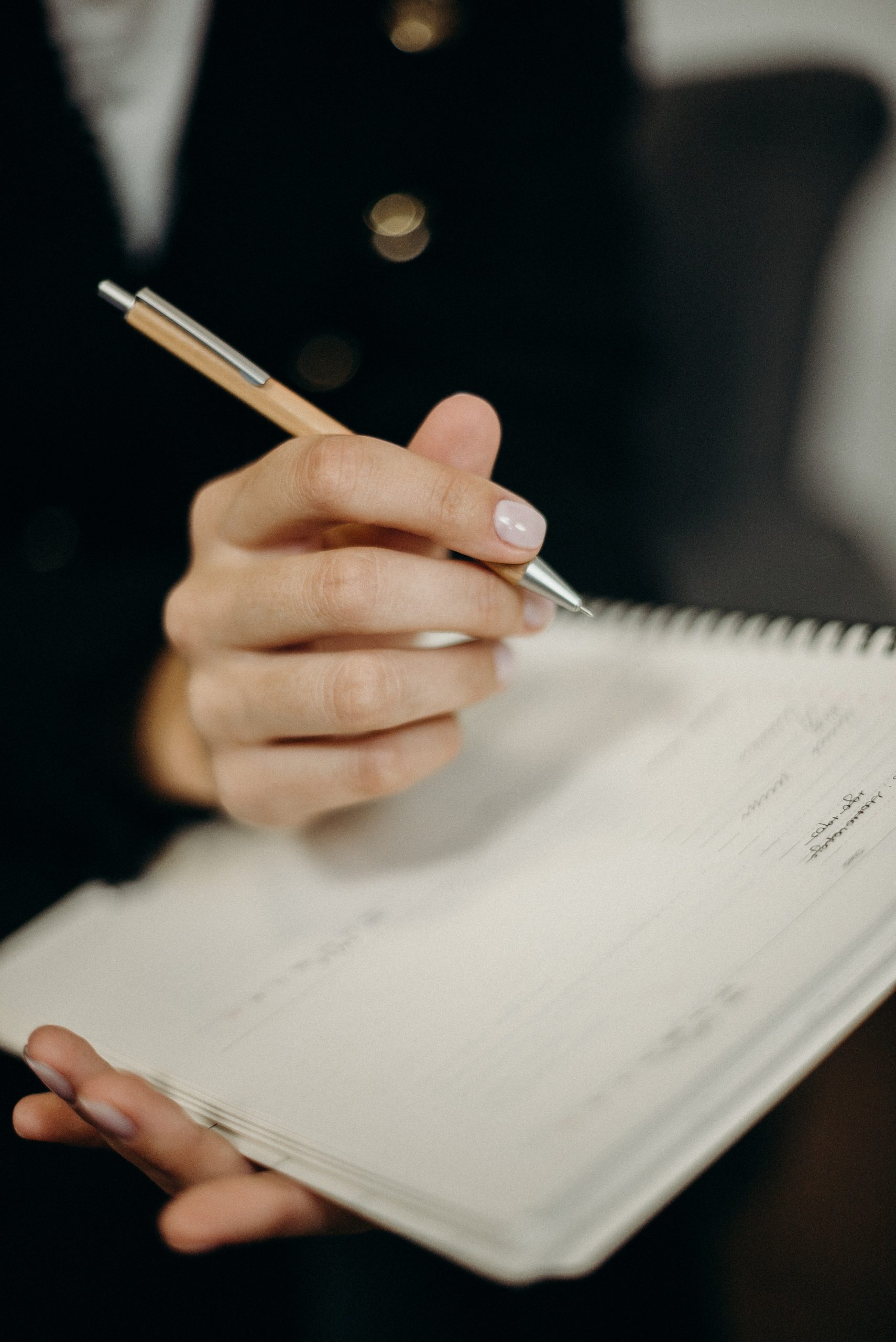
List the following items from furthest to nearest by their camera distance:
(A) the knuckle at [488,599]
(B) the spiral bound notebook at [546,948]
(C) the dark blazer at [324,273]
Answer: (C) the dark blazer at [324,273] → (A) the knuckle at [488,599] → (B) the spiral bound notebook at [546,948]

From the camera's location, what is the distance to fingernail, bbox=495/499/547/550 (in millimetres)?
293

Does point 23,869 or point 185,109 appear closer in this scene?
point 23,869

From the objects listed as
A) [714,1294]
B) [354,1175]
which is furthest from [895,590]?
[354,1175]

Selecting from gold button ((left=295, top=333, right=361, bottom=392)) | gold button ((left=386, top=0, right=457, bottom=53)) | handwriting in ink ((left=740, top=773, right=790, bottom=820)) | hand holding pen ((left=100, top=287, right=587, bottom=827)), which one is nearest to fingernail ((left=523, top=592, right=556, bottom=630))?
hand holding pen ((left=100, top=287, right=587, bottom=827))

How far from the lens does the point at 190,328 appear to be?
1.06 feet

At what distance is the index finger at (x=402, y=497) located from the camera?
0.29 m

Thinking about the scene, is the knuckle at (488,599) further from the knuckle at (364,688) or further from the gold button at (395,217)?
the gold button at (395,217)

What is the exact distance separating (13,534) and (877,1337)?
0.67m

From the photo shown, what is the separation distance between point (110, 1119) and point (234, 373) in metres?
0.25

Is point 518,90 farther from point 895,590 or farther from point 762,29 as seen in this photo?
point 895,590

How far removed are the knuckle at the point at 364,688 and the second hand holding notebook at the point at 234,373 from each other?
0.05 metres

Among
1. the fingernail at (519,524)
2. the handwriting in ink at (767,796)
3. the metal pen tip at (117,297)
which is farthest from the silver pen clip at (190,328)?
the handwriting in ink at (767,796)

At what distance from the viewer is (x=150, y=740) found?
0.46 metres

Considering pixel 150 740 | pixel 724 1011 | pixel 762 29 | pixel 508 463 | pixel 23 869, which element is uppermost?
pixel 762 29
